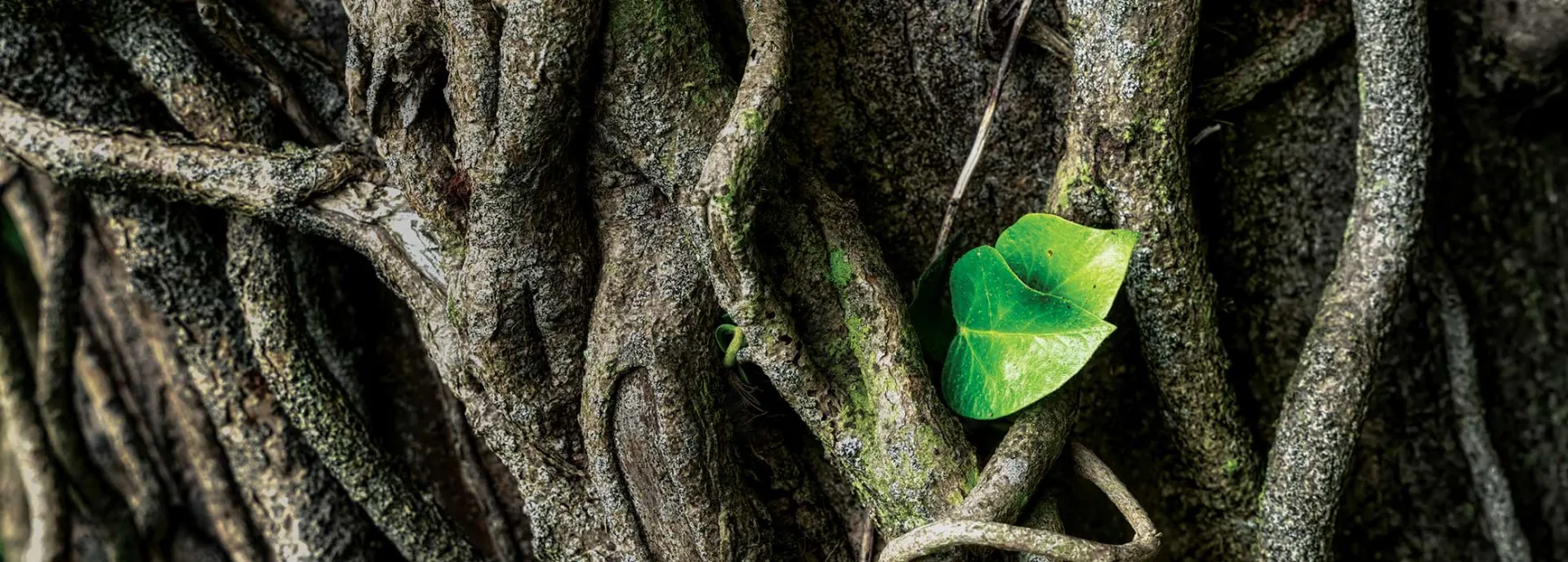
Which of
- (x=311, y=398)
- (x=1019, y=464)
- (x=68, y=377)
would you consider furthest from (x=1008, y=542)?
(x=68, y=377)

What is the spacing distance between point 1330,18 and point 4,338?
1659 mm

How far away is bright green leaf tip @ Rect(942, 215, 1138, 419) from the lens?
85cm

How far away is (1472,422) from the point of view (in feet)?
4.05

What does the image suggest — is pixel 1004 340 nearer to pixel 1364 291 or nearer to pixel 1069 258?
pixel 1069 258

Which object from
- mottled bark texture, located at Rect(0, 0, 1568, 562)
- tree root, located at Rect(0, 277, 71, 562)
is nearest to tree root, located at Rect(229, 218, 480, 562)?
mottled bark texture, located at Rect(0, 0, 1568, 562)

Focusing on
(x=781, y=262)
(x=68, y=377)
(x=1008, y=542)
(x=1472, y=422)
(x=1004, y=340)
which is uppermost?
(x=68, y=377)

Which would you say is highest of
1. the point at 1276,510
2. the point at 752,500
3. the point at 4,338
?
the point at 4,338

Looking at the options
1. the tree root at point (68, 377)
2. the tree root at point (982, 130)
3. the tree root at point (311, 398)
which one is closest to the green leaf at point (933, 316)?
the tree root at point (982, 130)

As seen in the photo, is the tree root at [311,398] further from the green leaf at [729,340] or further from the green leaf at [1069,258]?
the green leaf at [1069,258]

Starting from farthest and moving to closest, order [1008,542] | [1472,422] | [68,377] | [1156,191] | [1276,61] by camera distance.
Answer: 1. [68,377]
2. [1472,422]
3. [1276,61]
4. [1156,191]
5. [1008,542]

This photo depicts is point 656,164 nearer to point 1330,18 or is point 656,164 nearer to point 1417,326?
point 1330,18

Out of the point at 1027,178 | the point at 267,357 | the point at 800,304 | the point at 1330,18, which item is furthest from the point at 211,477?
Answer: the point at 1330,18

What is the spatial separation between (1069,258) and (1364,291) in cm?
32

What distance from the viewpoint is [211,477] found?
130 centimetres
